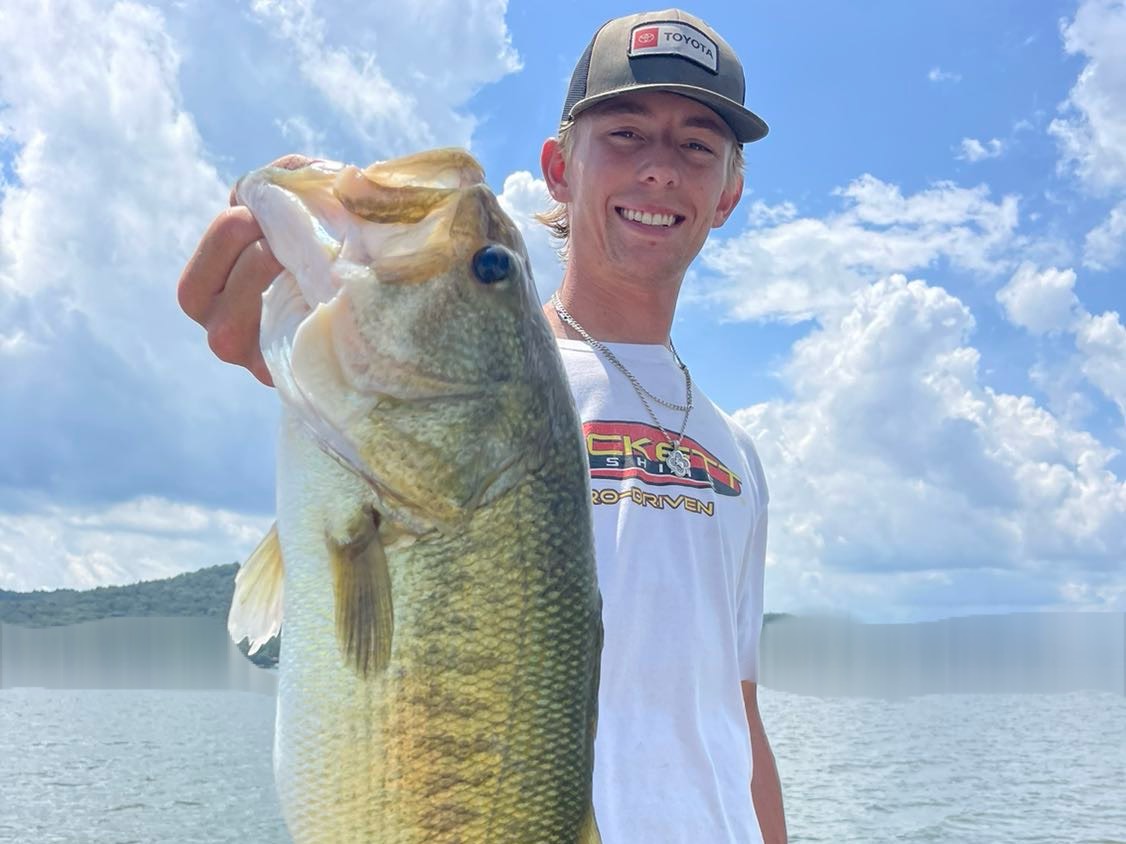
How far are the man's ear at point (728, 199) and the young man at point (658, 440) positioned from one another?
0.01 metres

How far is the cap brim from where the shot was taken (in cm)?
336

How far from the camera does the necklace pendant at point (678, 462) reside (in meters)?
3.13

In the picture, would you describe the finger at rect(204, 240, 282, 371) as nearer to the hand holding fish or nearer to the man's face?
the hand holding fish

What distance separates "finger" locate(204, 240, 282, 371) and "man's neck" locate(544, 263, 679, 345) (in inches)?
55.7

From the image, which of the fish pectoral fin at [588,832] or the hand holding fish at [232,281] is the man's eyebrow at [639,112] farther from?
the fish pectoral fin at [588,832]

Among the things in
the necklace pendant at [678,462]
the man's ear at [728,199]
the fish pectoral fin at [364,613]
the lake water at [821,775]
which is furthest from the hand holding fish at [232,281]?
the lake water at [821,775]

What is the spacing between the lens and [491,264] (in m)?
2.09

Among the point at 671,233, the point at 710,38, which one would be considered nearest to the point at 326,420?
the point at 671,233

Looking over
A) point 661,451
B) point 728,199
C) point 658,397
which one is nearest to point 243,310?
point 661,451

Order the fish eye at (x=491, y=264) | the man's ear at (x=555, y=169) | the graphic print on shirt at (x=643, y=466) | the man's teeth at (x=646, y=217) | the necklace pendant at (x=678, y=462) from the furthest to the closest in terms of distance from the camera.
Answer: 1. the man's ear at (x=555, y=169)
2. the man's teeth at (x=646, y=217)
3. the necklace pendant at (x=678, y=462)
4. the graphic print on shirt at (x=643, y=466)
5. the fish eye at (x=491, y=264)

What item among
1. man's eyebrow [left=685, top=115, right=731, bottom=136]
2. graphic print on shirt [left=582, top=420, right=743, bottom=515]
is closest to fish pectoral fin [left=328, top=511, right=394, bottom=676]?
graphic print on shirt [left=582, top=420, right=743, bottom=515]

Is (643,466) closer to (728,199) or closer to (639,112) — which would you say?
(639,112)

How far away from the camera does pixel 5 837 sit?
32.9 meters

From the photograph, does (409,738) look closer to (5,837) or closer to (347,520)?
(347,520)
